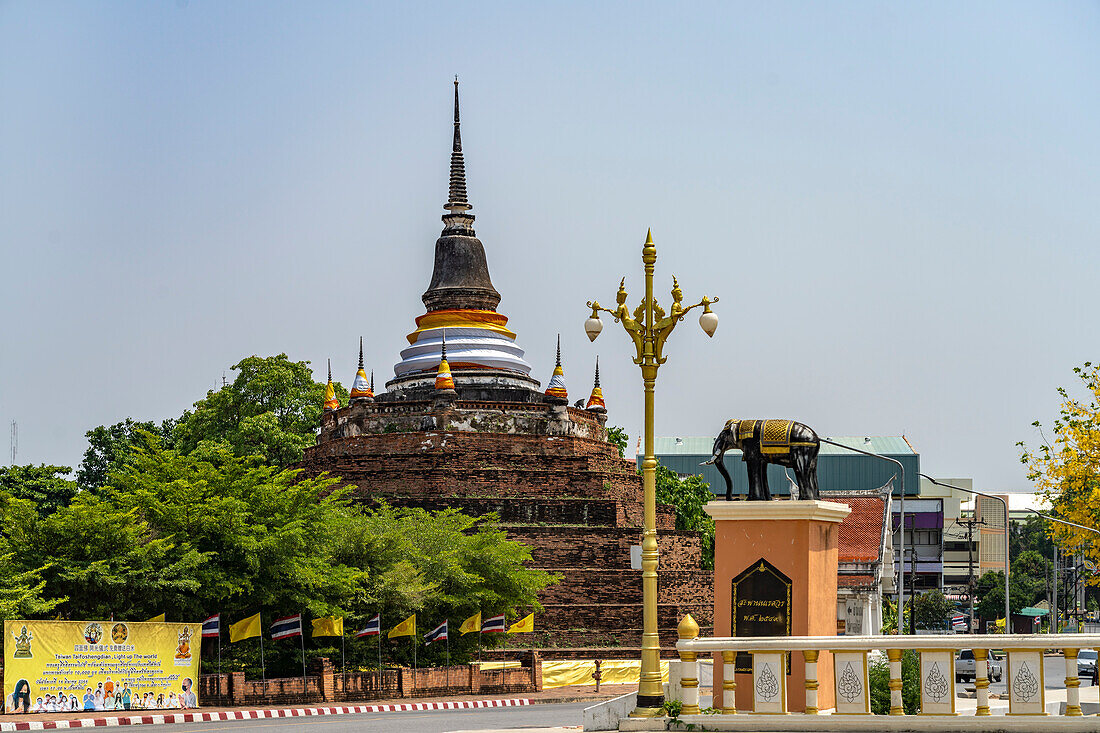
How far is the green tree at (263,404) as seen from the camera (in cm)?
6212

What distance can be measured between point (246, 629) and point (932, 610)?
63132mm

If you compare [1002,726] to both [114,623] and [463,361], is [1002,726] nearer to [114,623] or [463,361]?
[114,623]

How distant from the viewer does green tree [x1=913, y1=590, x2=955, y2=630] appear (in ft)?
284

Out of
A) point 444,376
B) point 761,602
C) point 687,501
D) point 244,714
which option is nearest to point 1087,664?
point 687,501

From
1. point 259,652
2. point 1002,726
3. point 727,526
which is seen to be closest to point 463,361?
point 259,652

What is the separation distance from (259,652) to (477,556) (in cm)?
707

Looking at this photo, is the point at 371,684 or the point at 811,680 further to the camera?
the point at 371,684

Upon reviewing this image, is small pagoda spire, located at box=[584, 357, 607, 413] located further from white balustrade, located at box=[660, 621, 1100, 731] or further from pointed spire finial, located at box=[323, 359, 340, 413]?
white balustrade, located at box=[660, 621, 1100, 731]

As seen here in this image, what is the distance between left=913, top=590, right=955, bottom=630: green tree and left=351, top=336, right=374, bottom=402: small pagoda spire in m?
42.3

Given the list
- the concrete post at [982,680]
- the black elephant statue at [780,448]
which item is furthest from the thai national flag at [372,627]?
the concrete post at [982,680]

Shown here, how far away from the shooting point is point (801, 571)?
2000 centimetres

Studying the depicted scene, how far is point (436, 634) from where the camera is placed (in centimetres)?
3625

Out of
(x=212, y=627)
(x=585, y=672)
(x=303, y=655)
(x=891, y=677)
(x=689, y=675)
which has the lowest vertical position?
(x=585, y=672)

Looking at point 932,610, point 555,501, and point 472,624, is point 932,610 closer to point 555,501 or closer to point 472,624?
point 555,501
